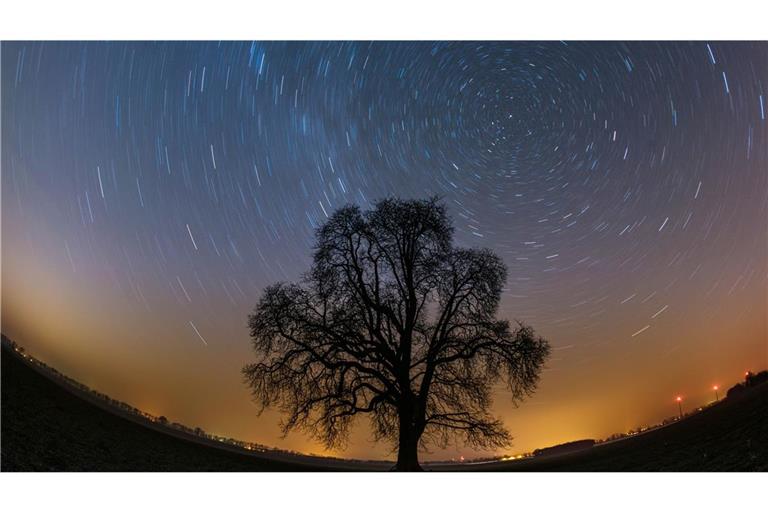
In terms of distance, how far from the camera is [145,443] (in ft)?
48.8

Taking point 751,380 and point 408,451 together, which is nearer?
point 408,451

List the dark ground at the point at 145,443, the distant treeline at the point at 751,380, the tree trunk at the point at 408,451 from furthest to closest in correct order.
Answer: the distant treeline at the point at 751,380, the tree trunk at the point at 408,451, the dark ground at the point at 145,443

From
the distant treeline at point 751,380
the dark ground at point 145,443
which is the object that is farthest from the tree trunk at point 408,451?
the distant treeline at point 751,380

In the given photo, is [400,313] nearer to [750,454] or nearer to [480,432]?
[480,432]

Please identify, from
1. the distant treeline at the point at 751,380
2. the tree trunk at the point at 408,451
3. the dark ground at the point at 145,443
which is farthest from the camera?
the distant treeline at the point at 751,380

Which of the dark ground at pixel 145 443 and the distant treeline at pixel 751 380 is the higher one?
the distant treeline at pixel 751 380

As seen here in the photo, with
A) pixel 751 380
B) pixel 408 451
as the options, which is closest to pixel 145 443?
pixel 408 451

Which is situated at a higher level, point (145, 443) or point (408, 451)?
point (145, 443)

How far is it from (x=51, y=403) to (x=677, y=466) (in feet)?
54.8

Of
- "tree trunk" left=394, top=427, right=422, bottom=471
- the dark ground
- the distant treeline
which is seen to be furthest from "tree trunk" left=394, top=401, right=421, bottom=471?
the distant treeline

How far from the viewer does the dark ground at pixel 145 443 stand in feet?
34.8

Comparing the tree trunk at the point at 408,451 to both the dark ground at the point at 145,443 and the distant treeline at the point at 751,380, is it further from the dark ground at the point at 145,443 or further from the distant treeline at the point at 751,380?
the distant treeline at the point at 751,380

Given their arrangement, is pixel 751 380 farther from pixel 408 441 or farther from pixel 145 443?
pixel 145 443

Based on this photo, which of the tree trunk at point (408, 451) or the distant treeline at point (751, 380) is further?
the distant treeline at point (751, 380)
